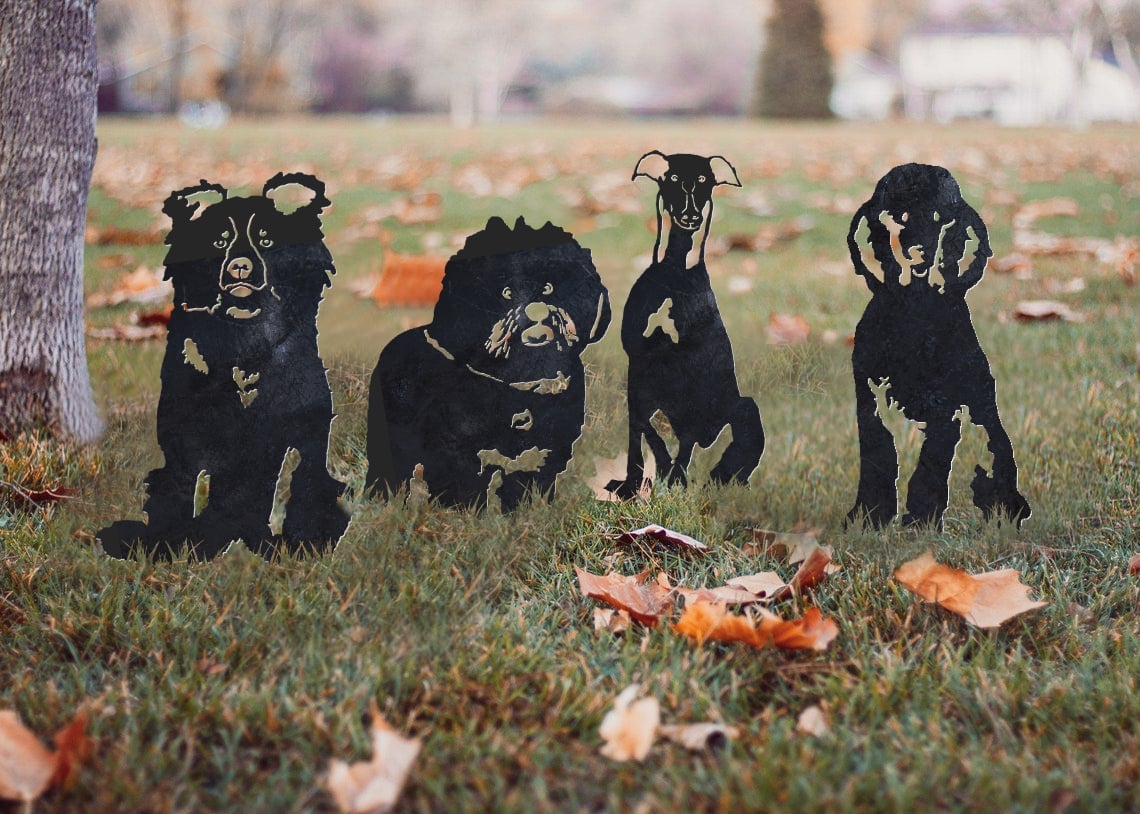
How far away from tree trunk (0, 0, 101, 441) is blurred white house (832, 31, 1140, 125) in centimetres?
4776

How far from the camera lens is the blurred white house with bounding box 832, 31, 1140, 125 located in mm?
51188

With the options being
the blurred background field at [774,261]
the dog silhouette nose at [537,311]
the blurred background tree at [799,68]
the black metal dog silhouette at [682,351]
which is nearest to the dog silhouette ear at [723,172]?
the black metal dog silhouette at [682,351]

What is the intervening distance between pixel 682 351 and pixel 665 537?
489mm

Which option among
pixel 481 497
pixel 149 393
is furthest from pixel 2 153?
pixel 481 497

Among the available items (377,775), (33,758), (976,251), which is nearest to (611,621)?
(377,775)

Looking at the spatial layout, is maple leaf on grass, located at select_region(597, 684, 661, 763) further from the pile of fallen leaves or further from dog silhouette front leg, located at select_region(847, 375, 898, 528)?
dog silhouette front leg, located at select_region(847, 375, 898, 528)

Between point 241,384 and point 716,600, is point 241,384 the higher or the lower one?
the higher one

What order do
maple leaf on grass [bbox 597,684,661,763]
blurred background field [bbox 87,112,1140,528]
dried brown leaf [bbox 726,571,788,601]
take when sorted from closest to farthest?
maple leaf on grass [bbox 597,684,661,763]
dried brown leaf [bbox 726,571,788,601]
blurred background field [bbox 87,112,1140,528]

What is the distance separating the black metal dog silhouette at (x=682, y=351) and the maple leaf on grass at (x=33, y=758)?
1456mm

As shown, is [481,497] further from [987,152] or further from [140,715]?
[987,152]

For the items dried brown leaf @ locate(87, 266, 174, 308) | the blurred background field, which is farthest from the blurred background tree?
dried brown leaf @ locate(87, 266, 174, 308)

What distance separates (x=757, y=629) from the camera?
2057 millimetres

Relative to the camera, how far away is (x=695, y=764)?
5.69 ft

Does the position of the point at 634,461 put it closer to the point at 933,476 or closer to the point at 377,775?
the point at 933,476
